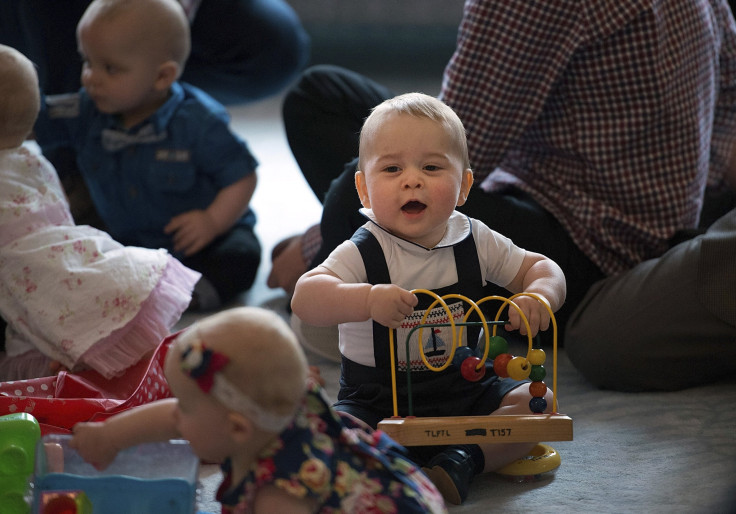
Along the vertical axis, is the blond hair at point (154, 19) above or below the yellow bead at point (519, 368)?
above

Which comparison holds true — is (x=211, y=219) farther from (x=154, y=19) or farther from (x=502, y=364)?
(x=502, y=364)

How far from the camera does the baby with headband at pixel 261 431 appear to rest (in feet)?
2.88

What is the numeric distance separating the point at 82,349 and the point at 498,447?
2.24 ft

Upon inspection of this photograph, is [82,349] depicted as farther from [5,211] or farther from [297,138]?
[297,138]

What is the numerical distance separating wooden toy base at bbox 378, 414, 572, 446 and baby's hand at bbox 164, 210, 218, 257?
39.2 inches

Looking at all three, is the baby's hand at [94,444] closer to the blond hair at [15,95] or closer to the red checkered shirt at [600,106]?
the blond hair at [15,95]

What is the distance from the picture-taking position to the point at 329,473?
930mm

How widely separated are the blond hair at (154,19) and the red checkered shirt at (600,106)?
2.16 ft

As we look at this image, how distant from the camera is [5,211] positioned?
148 cm

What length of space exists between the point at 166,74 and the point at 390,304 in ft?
3.55

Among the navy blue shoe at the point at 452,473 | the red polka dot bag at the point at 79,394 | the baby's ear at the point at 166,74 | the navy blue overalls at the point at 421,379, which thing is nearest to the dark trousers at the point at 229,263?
the baby's ear at the point at 166,74

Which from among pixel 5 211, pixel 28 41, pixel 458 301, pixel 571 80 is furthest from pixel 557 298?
pixel 28 41

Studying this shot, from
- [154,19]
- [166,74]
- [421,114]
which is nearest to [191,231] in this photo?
[166,74]

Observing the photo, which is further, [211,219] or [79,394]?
[211,219]
